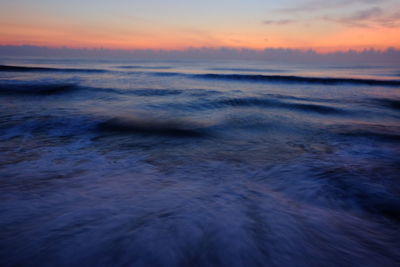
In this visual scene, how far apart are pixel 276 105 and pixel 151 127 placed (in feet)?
15.2

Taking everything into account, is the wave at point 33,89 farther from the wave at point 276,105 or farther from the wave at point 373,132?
the wave at point 373,132

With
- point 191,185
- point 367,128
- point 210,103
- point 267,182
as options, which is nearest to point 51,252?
point 191,185

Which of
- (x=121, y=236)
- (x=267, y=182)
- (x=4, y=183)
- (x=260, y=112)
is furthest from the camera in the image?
(x=260, y=112)

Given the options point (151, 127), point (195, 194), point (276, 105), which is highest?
point (276, 105)

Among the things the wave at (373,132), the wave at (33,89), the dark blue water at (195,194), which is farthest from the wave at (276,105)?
the wave at (33,89)

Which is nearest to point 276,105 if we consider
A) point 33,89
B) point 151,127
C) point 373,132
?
point 373,132

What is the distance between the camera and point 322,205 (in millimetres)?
2084

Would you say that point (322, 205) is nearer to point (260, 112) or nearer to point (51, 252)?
point (51, 252)

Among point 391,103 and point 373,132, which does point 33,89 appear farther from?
point 391,103

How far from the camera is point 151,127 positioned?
471cm

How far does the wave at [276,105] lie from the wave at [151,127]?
3.19 meters

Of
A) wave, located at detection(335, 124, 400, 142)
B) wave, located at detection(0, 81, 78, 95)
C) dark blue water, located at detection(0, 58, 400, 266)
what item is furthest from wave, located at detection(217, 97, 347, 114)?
wave, located at detection(0, 81, 78, 95)

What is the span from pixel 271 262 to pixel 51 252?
1.34 m

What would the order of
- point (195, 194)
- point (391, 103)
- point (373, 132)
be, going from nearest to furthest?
point (195, 194) → point (373, 132) → point (391, 103)
